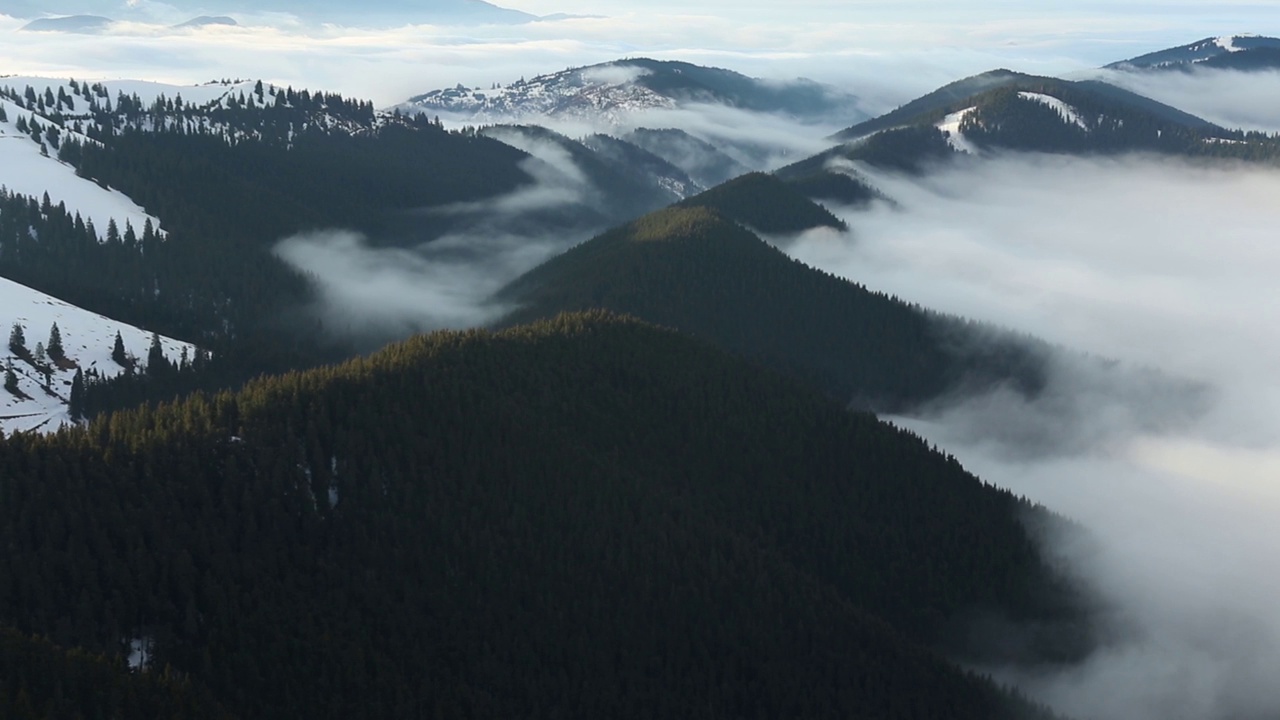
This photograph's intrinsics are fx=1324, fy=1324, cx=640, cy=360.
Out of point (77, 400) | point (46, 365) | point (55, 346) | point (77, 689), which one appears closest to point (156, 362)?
point (55, 346)

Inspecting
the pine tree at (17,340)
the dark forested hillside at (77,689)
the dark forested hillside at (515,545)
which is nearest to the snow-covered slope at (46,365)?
the pine tree at (17,340)

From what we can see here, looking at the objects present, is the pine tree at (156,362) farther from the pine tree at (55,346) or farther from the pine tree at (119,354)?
the pine tree at (55,346)

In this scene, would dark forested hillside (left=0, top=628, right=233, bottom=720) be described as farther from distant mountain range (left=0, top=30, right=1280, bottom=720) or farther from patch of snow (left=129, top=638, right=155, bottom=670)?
patch of snow (left=129, top=638, right=155, bottom=670)

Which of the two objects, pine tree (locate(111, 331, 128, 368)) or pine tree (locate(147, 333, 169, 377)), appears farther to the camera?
pine tree (locate(147, 333, 169, 377))

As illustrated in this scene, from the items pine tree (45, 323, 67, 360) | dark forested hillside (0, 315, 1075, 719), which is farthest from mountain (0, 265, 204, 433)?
dark forested hillside (0, 315, 1075, 719)

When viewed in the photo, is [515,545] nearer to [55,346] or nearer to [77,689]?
[77,689]
